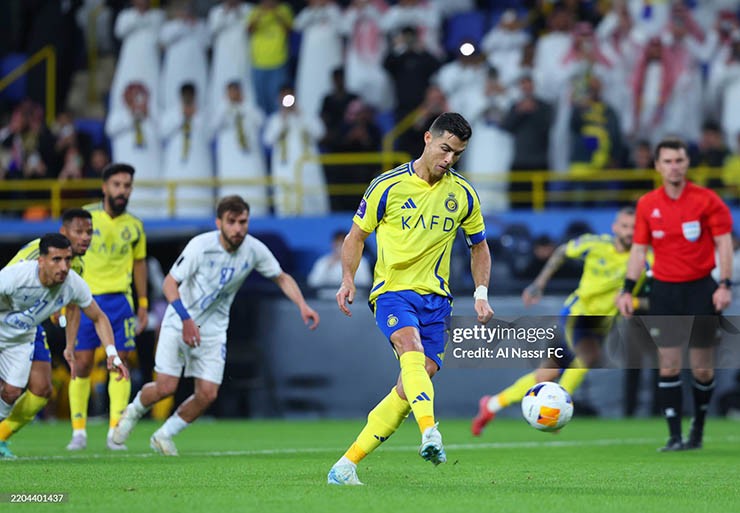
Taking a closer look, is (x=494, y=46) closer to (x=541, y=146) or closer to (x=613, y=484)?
(x=541, y=146)

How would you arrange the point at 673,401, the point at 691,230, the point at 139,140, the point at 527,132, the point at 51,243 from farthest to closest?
1. the point at 139,140
2. the point at 527,132
3. the point at 673,401
4. the point at 691,230
5. the point at 51,243

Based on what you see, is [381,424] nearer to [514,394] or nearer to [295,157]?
[514,394]

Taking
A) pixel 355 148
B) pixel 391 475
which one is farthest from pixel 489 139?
pixel 391 475

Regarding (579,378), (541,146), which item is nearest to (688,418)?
(579,378)

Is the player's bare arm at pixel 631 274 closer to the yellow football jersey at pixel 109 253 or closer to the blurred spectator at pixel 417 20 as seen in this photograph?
the yellow football jersey at pixel 109 253

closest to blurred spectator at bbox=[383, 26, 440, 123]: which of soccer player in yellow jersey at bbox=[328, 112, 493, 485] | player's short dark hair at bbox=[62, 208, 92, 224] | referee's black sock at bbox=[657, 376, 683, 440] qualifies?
referee's black sock at bbox=[657, 376, 683, 440]

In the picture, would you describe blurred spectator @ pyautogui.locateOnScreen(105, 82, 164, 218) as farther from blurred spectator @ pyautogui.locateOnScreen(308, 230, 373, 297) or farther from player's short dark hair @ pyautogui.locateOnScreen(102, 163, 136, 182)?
player's short dark hair @ pyautogui.locateOnScreen(102, 163, 136, 182)

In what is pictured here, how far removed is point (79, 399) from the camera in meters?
13.1

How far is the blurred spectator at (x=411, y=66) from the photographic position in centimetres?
2145

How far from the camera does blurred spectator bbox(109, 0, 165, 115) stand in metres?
23.6

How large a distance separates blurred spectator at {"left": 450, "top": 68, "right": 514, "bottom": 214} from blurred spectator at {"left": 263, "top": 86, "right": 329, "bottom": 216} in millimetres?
2246

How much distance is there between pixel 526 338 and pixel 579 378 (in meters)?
3.63

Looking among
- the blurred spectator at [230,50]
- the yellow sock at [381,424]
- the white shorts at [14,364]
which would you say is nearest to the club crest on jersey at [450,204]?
the yellow sock at [381,424]

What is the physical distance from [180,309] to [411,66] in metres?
10.7
